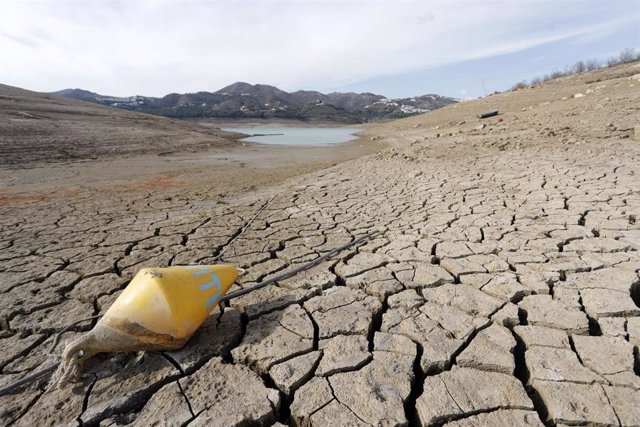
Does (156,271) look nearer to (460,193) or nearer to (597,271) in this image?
(597,271)

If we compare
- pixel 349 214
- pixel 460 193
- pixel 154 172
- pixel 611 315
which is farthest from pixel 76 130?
pixel 611 315

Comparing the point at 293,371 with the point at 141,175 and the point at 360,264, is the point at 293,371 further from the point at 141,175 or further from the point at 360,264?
the point at 141,175

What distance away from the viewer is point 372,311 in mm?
2043

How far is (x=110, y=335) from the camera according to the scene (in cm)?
158

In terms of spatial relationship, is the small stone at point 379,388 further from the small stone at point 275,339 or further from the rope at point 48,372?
the rope at point 48,372

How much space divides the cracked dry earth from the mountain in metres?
45.1

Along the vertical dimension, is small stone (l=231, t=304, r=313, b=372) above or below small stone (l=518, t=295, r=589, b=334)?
below

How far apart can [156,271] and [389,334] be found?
1256 millimetres

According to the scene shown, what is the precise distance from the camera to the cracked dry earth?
4.62 ft

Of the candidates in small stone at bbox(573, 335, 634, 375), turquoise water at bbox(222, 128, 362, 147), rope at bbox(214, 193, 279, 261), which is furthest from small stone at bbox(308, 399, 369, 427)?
turquoise water at bbox(222, 128, 362, 147)

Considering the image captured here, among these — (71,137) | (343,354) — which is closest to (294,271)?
(343,354)

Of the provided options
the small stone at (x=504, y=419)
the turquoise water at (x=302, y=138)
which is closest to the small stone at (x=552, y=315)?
the small stone at (x=504, y=419)

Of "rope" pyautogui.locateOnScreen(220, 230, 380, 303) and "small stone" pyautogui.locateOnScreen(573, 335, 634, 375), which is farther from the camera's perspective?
"rope" pyautogui.locateOnScreen(220, 230, 380, 303)

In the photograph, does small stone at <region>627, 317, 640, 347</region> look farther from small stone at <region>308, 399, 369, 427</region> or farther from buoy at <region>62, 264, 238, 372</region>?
buoy at <region>62, 264, 238, 372</region>
